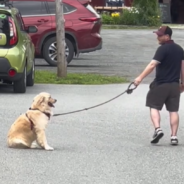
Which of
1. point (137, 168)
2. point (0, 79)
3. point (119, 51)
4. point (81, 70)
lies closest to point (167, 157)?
point (137, 168)

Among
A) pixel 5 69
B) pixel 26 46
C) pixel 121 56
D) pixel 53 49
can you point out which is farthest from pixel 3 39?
pixel 121 56

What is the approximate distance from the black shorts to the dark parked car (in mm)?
10625

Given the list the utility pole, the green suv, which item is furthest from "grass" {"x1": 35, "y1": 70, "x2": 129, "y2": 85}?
the green suv

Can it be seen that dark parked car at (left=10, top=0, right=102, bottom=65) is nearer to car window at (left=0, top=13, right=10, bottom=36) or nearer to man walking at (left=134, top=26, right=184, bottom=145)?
car window at (left=0, top=13, right=10, bottom=36)

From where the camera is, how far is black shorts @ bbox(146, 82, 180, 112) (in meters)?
10.2

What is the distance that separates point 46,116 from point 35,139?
32cm

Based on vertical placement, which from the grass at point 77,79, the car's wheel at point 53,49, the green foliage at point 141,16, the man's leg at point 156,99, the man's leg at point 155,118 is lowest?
the green foliage at point 141,16

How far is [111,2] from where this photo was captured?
42.2 m

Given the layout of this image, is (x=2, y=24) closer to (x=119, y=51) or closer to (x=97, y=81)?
(x=97, y=81)

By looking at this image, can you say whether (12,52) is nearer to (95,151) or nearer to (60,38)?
(60,38)

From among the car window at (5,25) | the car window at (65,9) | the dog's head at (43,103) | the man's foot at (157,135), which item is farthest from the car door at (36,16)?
the dog's head at (43,103)

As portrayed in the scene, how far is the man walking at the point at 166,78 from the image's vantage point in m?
10.1

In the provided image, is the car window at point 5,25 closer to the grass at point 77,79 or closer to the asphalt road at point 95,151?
the asphalt road at point 95,151

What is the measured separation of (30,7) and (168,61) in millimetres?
11512
